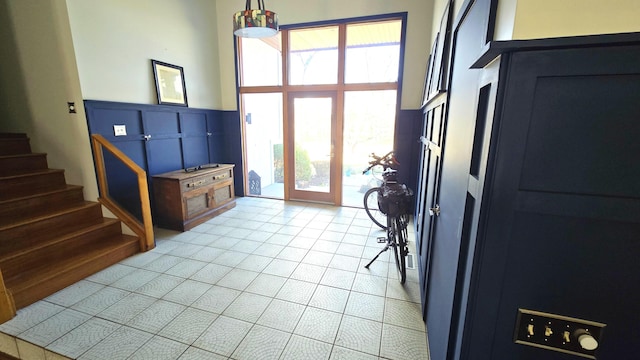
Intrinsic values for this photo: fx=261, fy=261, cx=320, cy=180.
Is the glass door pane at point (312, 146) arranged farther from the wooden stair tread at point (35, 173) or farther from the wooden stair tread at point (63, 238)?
the wooden stair tread at point (35, 173)

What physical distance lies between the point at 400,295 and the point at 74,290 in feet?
9.65

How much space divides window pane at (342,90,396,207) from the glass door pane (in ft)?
0.93

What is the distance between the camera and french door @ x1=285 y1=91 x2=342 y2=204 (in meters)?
4.59

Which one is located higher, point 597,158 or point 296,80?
point 296,80

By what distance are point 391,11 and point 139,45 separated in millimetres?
3619

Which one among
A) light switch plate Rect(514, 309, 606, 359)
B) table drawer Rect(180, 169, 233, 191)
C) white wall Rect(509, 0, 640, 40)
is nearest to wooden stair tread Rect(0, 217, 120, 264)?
table drawer Rect(180, 169, 233, 191)

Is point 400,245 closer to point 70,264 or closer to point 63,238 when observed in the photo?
point 70,264

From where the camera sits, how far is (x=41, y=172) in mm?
2977

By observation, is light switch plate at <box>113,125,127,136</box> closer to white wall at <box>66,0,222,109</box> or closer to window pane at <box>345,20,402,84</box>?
white wall at <box>66,0,222,109</box>

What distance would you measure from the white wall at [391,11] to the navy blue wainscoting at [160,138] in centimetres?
172

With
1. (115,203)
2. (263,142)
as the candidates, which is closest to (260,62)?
(263,142)

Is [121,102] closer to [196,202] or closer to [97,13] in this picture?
[97,13]

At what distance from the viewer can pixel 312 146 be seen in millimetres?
4820

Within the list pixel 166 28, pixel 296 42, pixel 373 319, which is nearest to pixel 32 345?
pixel 373 319
